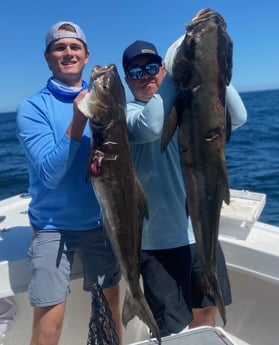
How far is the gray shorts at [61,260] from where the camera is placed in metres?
2.71

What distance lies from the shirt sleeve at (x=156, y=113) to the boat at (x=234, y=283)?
4.02 feet

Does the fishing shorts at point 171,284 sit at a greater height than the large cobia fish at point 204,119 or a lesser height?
lesser

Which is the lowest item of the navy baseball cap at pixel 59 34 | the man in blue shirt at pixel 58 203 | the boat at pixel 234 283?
the boat at pixel 234 283

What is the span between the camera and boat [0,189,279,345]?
3.22 metres

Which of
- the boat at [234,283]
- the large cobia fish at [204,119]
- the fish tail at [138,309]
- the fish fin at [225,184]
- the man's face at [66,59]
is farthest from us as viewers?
the boat at [234,283]

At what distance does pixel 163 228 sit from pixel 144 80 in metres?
0.86

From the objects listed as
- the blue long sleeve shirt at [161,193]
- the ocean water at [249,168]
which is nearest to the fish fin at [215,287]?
the blue long sleeve shirt at [161,193]

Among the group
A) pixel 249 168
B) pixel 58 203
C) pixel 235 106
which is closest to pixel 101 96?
pixel 235 106

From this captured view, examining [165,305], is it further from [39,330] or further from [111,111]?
[111,111]

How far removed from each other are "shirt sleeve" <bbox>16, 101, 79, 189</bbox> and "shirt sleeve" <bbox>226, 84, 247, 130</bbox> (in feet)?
2.66

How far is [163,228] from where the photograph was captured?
8.76ft

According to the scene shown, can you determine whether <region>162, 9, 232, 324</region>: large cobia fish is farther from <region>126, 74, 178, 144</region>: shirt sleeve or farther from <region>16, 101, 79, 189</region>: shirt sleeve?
<region>16, 101, 79, 189</region>: shirt sleeve

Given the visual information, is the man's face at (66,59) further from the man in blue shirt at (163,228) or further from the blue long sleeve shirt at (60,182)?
the man in blue shirt at (163,228)

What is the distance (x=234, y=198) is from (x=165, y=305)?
1.57 metres
